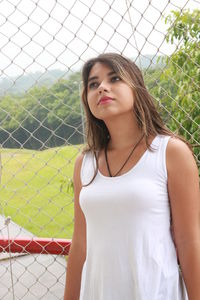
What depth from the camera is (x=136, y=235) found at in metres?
0.98

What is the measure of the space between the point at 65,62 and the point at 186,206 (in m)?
0.57

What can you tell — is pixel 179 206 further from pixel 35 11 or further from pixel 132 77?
pixel 35 11

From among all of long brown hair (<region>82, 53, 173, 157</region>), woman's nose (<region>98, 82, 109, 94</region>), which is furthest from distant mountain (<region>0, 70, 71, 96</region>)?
woman's nose (<region>98, 82, 109, 94</region>)

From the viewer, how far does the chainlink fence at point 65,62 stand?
3.85ft

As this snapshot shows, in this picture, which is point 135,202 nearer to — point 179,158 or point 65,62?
point 179,158

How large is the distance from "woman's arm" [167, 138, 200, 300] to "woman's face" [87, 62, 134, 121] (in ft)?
0.54

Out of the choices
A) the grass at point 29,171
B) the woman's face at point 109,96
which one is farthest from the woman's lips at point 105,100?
the grass at point 29,171

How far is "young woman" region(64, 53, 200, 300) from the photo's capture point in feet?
3.17

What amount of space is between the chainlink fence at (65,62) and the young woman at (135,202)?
128mm

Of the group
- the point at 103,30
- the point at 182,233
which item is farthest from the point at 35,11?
the point at 182,233

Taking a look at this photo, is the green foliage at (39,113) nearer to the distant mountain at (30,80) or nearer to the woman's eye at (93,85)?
the distant mountain at (30,80)

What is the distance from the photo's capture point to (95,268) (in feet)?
3.46

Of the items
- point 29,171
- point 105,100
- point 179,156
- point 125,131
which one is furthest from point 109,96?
point 29,171

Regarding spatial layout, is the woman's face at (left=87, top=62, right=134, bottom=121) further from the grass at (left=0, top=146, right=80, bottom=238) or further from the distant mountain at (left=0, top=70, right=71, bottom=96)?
the grass at (left=0, top=146, right=80, bottom=238)
